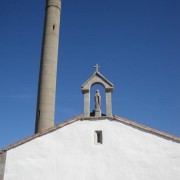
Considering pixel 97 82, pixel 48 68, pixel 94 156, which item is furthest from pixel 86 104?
pixel 48 68

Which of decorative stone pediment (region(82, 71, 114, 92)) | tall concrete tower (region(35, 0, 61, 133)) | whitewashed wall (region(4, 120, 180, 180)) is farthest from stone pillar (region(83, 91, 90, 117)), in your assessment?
tall concrete tower (region(35, 0, 61, 133))

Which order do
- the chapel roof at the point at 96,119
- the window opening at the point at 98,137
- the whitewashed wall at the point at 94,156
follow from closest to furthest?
the whitewashed wall at the point at 94,156, the chapel roof at the point at 96,119, the window opening at the point at 98,137

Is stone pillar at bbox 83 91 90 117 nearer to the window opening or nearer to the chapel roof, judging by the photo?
the chapel roof

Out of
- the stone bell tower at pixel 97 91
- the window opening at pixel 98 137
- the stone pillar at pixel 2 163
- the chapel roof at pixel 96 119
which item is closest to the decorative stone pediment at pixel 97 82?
the stone bell tower at pixel 97 91

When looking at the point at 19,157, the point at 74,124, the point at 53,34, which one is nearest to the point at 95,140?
the point at 74,124

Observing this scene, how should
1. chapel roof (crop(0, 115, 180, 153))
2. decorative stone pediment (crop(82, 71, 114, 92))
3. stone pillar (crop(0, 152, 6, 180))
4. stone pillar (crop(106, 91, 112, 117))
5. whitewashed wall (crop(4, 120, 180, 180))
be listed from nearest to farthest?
whitewashed wall (crop(4, 120, 180, 180)), chapel roof (crop(0, 115, 180, 153)), stone pillar (crop(0, 152, 6, 180)), stone pillar (crop(106, 91, 112, 117)), decorative stone pediment (crop(82, 71, 114, 92))

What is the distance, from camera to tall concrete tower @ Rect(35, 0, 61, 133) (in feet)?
79.0

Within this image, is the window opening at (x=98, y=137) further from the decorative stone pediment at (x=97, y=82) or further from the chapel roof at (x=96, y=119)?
the decorative stone pediment at (x=97, y=82)

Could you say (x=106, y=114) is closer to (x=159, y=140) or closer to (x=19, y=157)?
(x=159, y=140)

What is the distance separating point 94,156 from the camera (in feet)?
39.7

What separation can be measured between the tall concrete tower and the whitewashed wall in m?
11.0

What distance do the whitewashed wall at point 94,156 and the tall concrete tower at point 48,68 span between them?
36.1 ft

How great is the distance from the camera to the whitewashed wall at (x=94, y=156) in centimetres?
1159

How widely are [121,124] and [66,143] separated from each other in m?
2.76
